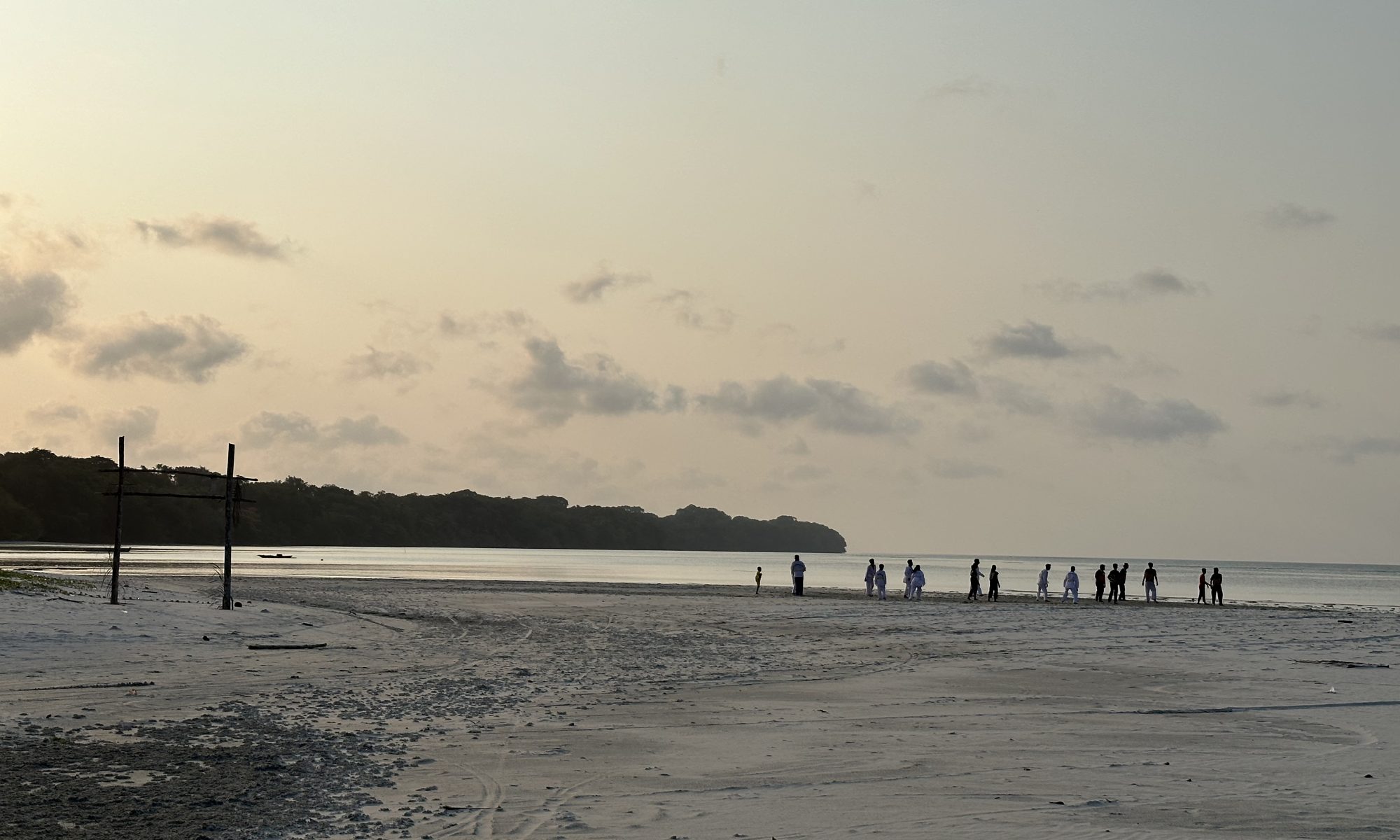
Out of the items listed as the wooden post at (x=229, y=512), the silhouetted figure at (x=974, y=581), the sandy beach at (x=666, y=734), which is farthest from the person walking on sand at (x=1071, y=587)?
the wooden post at (x=229, y=512)

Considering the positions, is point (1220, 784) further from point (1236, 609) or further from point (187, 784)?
point (1236, 609)

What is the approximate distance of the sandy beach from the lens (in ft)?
33.2

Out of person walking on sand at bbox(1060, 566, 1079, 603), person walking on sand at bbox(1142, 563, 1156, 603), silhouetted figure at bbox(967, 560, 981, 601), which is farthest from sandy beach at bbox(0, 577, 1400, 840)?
person walking on sand at bbox(1142, 563, 1156, 603)

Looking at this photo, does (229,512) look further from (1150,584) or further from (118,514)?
(1150,584)

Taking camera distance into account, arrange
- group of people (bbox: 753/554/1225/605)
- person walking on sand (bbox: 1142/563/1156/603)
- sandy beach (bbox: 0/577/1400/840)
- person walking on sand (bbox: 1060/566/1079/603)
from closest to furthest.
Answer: sandy beach (bbox: 0/577/1400/840) < group of people (bbox: 753/554/1225/605) < person walking on sand (bbox: 1060/566/1079/603) < person walking on sand (bbox: 1142/563/1156/603)

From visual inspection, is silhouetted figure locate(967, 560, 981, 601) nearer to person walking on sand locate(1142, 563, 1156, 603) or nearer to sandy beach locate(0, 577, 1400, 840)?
person walking on sand locate(1142, 563, 1156, 603)

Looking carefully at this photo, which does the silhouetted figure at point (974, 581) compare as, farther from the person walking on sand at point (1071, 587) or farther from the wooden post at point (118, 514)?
the wooden post at point (118, 514)

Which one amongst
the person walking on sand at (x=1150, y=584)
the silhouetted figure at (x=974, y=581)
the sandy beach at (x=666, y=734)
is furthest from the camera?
the person walking on sand at (x=1150, y=584)

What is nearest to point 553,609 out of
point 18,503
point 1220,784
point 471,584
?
point 471,584

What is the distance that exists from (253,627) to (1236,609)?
3739cm

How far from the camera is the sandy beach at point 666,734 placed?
1011 cm

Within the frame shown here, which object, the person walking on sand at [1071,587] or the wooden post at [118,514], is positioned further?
the person walking on sand at [1071,587]

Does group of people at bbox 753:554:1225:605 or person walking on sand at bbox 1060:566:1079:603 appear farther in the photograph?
person walking on sand at bbox 1060:566:1079:603

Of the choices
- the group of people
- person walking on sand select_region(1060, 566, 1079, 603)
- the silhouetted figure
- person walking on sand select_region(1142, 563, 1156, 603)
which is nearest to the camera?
the silhouetted figure
